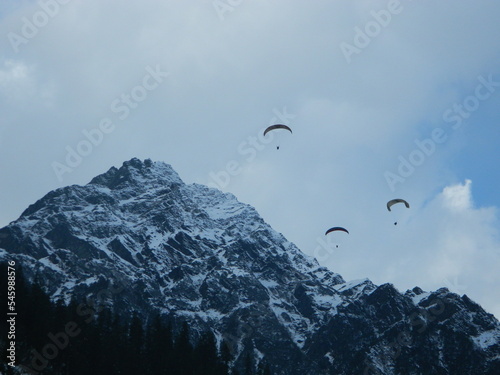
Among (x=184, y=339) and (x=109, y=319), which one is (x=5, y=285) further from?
(x=184, y=339)

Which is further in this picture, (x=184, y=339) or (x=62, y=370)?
(x=184, y=339)

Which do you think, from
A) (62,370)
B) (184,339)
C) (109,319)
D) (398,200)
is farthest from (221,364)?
(398,200)

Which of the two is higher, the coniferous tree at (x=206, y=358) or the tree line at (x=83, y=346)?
the coniferous tree at (x=206, y=358)

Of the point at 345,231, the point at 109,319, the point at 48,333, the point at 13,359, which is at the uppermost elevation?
the point at 345,231

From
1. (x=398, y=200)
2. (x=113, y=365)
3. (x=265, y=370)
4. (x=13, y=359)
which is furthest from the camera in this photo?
(x=265, y=370)

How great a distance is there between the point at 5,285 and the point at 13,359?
→ 48.9ft

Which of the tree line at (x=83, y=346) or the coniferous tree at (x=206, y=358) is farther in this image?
the coniferous tree at (x=206, y=358)

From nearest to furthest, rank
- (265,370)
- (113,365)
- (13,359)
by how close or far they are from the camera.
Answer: (13,359) < (113,365) < (265,370)

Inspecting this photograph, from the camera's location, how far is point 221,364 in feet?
429

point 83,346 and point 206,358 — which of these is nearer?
point 83,346

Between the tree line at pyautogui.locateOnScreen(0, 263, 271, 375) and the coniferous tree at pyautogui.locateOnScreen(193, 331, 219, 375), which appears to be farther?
the coniferous tree at pyautogui.locateOnScreen(193, 331, 219, 375)

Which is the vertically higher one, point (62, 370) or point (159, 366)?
point (159, 366)

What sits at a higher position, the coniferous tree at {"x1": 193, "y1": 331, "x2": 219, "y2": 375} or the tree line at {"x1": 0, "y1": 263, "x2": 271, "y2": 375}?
the coniferous tree at {"x1": 193, "y1": 331, "x2": 219, "y2": 375}

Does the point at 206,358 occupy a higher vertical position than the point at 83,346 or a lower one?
higher
